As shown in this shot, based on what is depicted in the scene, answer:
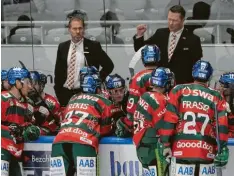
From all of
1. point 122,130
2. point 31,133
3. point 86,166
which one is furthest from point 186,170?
point 31,133

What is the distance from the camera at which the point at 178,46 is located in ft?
33.7

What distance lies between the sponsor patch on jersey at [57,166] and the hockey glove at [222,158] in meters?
1.43

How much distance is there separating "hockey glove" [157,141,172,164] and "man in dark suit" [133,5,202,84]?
1.39 m

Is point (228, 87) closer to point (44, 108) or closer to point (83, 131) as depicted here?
point (83, 131)

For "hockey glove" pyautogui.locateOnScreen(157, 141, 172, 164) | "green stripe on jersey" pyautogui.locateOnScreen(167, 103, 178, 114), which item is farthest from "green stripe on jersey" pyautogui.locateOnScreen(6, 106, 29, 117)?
"green stripe on jersey" pyautogui.locateOnScreen(167, 103, 178, 114)

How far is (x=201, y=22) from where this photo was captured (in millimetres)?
11125

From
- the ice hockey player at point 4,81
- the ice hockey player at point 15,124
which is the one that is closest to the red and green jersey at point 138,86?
the ice hockey player at point 15,124

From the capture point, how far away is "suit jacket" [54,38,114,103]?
35.1 feet

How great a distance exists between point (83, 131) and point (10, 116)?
71 centimetres

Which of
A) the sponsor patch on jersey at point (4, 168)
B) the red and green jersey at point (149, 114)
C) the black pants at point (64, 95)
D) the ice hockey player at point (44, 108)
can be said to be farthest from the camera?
the black pants at point (64, 95)

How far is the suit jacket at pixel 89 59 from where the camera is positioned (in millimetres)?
10688

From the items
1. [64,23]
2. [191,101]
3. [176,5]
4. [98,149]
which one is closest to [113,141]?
[98,149]

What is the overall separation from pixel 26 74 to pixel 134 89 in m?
1.01

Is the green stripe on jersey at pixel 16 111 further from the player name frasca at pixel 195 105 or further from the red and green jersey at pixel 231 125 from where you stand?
the red and green jersey at pixel 231 125
